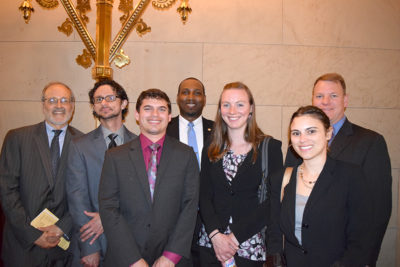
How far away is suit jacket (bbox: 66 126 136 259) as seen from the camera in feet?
8.08

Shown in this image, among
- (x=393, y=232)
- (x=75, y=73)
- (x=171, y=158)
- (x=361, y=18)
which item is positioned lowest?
(x=393, y=232)

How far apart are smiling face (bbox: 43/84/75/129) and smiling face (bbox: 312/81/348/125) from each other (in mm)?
2238

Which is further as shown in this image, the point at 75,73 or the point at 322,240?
the point at 75,73

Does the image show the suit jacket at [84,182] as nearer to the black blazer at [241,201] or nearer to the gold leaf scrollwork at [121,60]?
the black blazer at [241,201]

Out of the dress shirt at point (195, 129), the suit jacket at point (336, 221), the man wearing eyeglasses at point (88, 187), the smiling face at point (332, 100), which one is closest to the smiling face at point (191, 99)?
the dress shirt at point (195, 129)

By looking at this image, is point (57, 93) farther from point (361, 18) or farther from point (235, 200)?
point (361, 18)

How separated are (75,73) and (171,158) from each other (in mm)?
2378

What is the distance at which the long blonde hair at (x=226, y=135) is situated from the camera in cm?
240

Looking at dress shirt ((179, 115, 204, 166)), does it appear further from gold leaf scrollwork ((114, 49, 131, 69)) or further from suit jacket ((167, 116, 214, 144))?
gold leaf scrollwork ((114, 49, 131, 69))

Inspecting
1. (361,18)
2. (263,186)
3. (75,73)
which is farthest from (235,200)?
(361,18)

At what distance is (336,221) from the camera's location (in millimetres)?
1805

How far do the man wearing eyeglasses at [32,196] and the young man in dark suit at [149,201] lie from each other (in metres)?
0.66

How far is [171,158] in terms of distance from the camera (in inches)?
89.2

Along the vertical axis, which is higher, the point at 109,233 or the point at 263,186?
the point at 263,186
